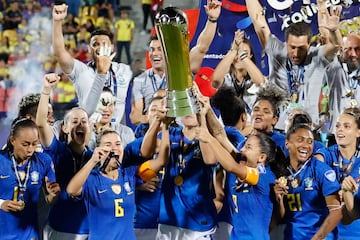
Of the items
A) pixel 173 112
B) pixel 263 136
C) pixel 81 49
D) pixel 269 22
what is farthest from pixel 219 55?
pixel 81 49

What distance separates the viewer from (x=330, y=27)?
564 centimetres

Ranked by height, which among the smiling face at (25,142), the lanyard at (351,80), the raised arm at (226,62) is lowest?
the smiling face at (25,142)

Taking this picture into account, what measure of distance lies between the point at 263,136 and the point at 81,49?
4197 millimetres

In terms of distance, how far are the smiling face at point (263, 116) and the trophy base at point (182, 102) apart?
1011mm

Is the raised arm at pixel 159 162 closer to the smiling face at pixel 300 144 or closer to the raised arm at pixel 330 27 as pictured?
the smiling face at pixel 300 144

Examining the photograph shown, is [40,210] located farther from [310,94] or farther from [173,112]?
[310,94]

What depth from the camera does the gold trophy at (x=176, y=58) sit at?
12.7 feet

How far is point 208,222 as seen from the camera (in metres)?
4.77

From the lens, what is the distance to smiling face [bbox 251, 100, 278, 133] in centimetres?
505

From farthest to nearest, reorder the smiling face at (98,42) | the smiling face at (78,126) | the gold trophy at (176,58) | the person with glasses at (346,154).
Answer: the smiling face at (98,42), the person with glasses at (346,154), the smiling face at (78,126), the gold trophy at (176,58)

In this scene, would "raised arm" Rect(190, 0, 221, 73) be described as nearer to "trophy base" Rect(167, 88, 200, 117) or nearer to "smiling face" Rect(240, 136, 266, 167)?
"smiling face" Rect(240, 136, 266, 167)

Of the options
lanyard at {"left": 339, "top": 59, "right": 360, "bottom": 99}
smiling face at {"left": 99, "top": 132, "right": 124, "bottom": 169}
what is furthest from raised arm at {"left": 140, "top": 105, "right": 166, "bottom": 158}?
lanyard at {"left": 339, "top": 59, "right": 360, "bottom": 99}

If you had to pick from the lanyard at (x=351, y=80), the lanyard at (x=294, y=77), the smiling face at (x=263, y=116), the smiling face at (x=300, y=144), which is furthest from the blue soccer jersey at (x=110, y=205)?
the lanyard at (x=351, y=80)

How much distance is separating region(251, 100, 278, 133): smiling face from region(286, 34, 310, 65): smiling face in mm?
806
